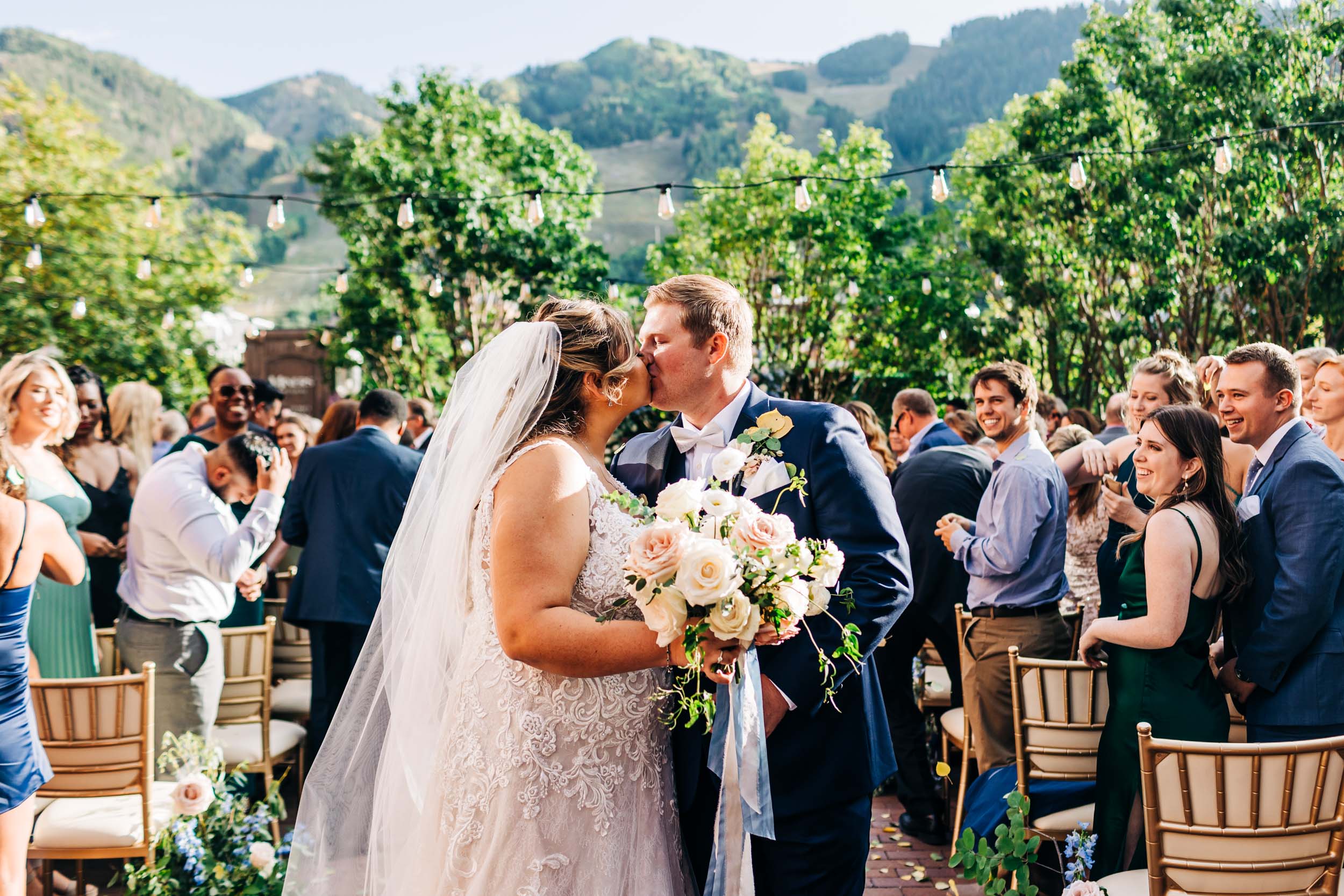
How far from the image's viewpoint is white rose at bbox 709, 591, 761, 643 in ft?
7.04

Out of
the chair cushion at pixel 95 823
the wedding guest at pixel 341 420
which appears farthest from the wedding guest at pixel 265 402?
the chair cushion at pixel 95 823

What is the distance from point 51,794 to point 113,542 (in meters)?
2.58

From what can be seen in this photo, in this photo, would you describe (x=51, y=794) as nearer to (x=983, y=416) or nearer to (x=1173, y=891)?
(x=1173, y=891)

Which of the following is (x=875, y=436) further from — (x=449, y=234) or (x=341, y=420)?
(x=449, y=234)

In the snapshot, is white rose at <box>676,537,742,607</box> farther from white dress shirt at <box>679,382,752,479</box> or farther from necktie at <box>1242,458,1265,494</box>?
necktie at <box>1242,458,1265,494</box>

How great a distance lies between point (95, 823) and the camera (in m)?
3.97

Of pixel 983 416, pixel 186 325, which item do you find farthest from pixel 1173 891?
pixel 186 325

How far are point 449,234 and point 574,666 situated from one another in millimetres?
23110

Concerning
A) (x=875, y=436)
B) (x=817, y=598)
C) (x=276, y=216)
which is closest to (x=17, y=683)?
(x=817, y=598)

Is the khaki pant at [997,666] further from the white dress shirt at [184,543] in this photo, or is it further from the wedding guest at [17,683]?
the wedding guest at [17,683]

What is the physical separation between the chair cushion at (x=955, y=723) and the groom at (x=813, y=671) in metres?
2.58

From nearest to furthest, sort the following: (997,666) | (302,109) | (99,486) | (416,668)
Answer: (416,668), (997,666), (99,486), (302,109)

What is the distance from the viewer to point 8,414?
468 centimetres

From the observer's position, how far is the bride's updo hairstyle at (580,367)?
269cm
